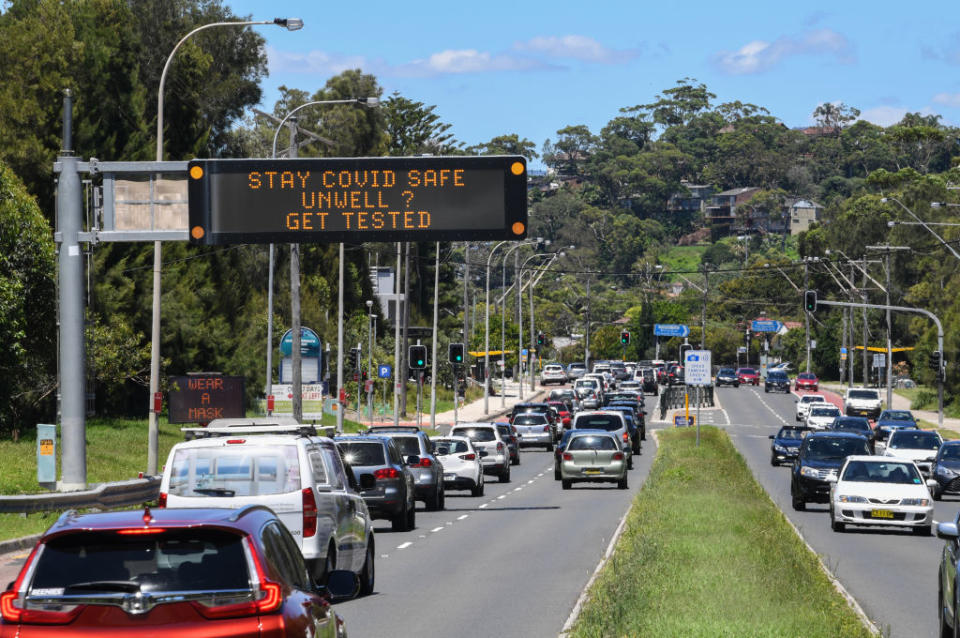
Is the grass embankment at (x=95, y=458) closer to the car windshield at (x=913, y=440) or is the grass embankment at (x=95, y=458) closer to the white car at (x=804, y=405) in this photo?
the car windshield at (x=913, y=440)

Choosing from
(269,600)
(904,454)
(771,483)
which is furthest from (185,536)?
(904,454)

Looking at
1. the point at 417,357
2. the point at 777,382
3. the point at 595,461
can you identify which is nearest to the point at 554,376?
the point at 777,382

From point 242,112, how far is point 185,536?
230 ft

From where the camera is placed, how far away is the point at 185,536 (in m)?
7.48

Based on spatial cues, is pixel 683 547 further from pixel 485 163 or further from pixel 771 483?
pixel 771 483

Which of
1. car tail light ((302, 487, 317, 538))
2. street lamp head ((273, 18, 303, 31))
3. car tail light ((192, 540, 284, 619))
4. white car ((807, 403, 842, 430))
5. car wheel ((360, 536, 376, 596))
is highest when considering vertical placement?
street lamp head ((273, 18, 303, 31))

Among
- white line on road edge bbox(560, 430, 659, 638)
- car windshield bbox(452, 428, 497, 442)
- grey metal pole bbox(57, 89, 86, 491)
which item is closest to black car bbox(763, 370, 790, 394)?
car windshield bbox(452, 428, 497, 442)

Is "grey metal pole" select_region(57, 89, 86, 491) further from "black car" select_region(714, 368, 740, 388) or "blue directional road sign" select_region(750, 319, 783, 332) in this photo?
"blue directional road sign" select_region(750, 319, 783, 332)

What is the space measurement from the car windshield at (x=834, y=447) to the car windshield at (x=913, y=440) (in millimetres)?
9289

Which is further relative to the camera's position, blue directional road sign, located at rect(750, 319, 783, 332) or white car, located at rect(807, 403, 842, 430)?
blue directional road sign, located at rect(750, 319, 783, 332)

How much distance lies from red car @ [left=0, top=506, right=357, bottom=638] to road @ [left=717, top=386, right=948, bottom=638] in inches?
306

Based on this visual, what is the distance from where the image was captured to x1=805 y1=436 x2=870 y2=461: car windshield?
34.3 meters

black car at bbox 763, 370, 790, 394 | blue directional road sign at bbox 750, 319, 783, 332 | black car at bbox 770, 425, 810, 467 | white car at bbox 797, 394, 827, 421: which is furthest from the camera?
blue directional road sign at bbox 750, 319, 783, 332

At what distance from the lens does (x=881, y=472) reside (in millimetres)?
29000
